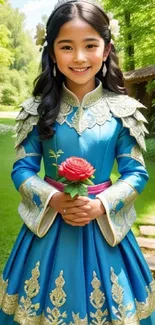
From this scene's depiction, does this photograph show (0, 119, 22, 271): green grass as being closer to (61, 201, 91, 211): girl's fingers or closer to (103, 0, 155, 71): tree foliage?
(61, 201, 91, 211): girl's fingers

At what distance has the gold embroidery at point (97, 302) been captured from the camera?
1516 millimetres

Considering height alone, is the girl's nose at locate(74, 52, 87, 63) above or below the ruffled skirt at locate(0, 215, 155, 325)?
above

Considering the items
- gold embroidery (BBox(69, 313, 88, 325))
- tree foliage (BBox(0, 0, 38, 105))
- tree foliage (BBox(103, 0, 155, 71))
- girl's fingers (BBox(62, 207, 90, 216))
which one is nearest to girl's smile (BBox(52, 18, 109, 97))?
girl's fingers (BBox(62, 207, 90, 216))

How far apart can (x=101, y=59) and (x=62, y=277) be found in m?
0.87

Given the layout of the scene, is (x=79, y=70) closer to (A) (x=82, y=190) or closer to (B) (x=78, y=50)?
(B) (x=78, y=50)

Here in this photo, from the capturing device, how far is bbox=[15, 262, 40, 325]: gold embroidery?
60.9 inches

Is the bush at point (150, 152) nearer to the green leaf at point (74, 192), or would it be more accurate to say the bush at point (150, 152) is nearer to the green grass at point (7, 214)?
the green grass at point (7, 214)

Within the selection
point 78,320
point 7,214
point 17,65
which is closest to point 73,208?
point 78,320

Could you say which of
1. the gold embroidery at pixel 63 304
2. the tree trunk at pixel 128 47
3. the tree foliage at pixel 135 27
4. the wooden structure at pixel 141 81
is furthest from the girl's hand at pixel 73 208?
the tree trunk at pixel 128 47

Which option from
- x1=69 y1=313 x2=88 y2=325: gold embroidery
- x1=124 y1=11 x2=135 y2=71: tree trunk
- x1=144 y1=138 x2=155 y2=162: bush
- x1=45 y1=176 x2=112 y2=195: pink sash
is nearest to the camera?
x1=69 y1=313 x2=88 y2=325: gold embroidery

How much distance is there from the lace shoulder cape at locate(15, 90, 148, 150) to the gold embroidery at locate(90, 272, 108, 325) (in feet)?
1.91

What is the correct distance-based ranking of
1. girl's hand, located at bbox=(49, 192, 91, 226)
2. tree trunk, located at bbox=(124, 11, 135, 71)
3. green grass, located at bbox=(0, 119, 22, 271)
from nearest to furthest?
girl's hand, located at bbox=(49, 192, 91, 226)
green grass, located at bbox=(0, 119, 22, 271)
tree trunk, located at bbox=(124, 11, 135, 71)

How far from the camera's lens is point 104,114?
5.35ft

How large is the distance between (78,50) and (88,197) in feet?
1.85
